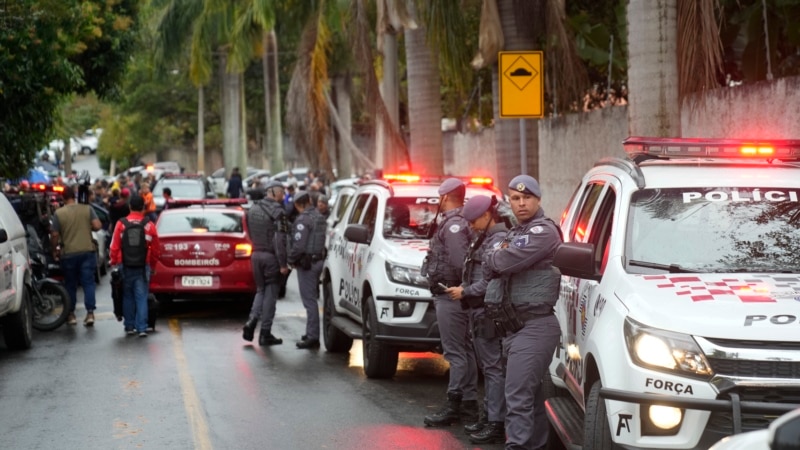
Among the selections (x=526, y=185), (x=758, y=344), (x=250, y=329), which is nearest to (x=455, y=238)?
(x=526, y=185)

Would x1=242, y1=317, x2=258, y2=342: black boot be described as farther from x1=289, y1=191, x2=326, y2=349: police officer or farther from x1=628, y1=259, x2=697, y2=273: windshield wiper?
A: x1=628, y1=259, x2=697, y2=273: windshield wiper

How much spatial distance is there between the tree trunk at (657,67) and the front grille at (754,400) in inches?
262

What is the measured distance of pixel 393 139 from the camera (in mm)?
21641

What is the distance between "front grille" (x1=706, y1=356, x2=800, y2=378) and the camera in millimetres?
6238

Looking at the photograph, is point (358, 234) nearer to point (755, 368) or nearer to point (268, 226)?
point (268, 226)

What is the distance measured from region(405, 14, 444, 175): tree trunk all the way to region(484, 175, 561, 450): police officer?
43.1 feet

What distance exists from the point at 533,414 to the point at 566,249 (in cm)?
152

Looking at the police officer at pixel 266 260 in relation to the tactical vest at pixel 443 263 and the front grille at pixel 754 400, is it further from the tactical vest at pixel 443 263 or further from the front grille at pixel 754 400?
the front grille at pixel 754 400

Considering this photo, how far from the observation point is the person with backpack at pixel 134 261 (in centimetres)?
1620

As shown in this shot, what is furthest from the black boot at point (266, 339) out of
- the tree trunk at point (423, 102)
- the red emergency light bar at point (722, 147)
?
the red emergency light bar at point (722, 147)

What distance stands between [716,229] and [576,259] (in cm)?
91

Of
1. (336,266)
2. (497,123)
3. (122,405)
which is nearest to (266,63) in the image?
(497,123)

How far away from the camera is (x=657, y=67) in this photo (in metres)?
12.7

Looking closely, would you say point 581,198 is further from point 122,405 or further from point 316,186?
point 316,186
